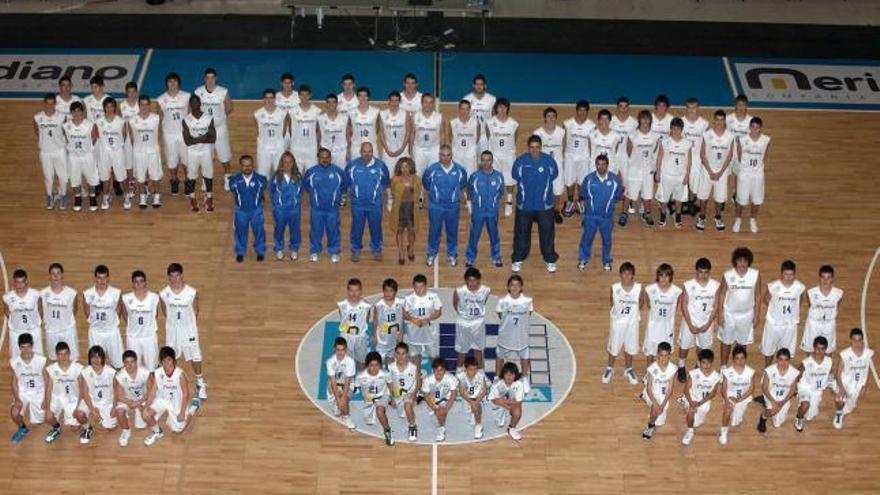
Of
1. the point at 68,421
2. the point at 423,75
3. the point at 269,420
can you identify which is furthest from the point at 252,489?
the point at 423,75

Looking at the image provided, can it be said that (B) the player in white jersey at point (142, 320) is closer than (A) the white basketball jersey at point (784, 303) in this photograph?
Yes

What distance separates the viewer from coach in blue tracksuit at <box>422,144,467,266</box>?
21109mm

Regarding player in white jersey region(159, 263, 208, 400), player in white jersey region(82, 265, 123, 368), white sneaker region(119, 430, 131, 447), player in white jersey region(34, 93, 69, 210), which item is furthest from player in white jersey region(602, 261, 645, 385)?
player in white jersey region(34, 93, 69, 210)

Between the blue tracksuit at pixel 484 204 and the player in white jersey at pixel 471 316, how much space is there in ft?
7.05

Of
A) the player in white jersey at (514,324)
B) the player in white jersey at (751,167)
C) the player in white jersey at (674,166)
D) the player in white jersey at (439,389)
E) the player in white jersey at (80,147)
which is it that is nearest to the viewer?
the player in white jersey at (439,389)

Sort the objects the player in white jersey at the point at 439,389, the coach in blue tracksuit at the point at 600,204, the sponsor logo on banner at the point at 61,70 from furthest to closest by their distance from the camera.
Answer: the sponsor logo on banner at the point at 61,70, the coach in blue tracksuit at the point at 600,204, the player in white jersey at the point at 439,389

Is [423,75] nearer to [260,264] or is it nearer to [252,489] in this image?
[260,264]

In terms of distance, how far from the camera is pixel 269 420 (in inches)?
750

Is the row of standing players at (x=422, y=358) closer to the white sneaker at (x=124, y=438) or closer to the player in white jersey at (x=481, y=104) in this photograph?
the white sneaker at (x=124, y=438)

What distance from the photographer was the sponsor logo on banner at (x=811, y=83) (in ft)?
88.1

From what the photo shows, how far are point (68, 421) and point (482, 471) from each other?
5.15 metres

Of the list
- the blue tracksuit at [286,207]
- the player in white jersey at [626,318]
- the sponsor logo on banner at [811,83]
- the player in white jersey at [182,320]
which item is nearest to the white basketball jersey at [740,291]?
the player in white jersey at [626,318]

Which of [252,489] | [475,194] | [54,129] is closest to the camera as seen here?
[252,489]

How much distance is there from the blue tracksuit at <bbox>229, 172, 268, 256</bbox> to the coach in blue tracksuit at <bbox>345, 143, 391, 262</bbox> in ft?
4.15
